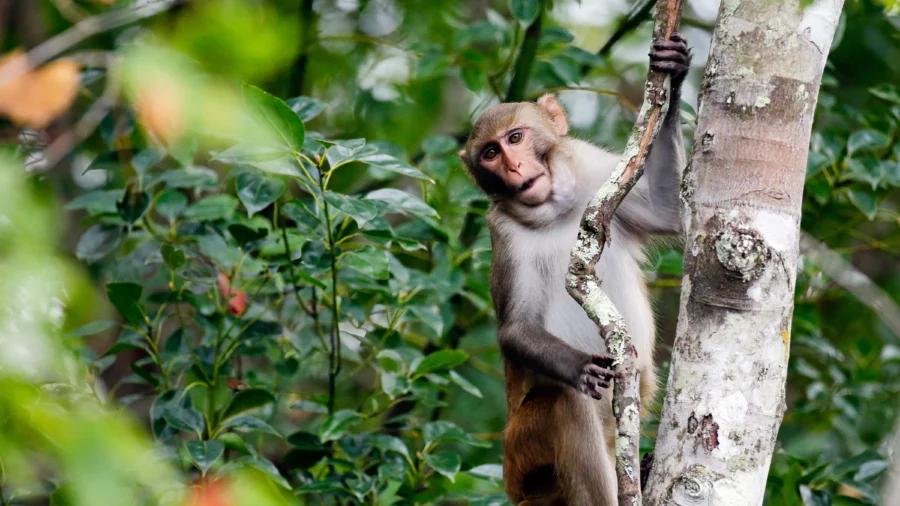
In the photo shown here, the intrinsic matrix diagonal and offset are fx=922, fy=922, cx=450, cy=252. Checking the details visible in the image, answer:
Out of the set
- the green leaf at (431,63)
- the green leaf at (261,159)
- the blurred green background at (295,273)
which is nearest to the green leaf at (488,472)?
A: the blurred green background at (295,273)

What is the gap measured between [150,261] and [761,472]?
321 cm

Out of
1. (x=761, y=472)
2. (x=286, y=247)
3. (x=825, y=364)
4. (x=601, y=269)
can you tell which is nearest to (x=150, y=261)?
(x=286, y=247)

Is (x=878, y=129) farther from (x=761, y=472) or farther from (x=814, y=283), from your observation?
(x=761, y=472)

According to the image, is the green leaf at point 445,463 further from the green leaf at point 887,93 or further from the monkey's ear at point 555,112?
the green leaf at point 887,93

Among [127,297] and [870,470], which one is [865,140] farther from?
[127,297]

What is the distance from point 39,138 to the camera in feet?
12.9

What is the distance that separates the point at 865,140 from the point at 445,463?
2959 mm

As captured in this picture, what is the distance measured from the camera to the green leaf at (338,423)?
13.9 feet

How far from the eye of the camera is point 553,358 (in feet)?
13.3

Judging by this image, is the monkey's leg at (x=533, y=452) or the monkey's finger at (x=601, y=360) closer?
the monkey's finger at (x=601, y=360)

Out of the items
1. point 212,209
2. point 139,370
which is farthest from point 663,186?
point 139,370

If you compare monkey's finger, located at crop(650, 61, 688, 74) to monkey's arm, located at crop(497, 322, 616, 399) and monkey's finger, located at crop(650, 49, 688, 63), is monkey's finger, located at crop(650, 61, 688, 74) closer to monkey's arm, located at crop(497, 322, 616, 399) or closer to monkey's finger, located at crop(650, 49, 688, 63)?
monkey's finger, located at crop(650, 49, 688, 63)

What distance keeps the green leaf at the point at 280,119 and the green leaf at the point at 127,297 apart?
4.05 ft

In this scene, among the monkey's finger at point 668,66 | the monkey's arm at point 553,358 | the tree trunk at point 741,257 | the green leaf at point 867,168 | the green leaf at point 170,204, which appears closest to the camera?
the tree trunk at point 741,257
